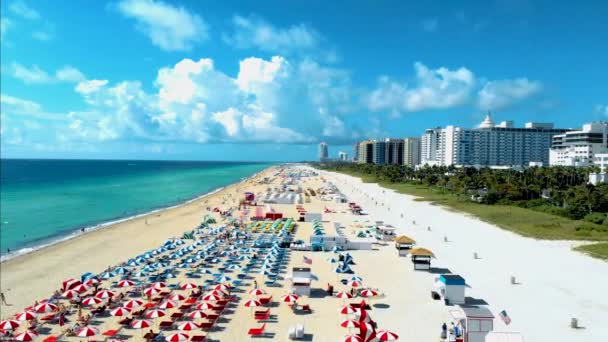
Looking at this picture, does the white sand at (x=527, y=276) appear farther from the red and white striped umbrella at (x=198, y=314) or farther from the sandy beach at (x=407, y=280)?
the red and white striped umbrella at (x=198, y=314)

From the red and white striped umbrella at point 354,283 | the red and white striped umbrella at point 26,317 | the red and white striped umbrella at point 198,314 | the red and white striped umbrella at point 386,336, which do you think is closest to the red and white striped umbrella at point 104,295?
the red and white striped umbrella at point 26,317

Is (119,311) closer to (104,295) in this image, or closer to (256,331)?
(104,295)

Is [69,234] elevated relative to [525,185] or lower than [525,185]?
lower

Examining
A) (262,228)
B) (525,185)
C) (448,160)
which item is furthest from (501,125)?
(262,228)

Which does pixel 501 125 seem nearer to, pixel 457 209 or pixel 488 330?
pixel 457 209

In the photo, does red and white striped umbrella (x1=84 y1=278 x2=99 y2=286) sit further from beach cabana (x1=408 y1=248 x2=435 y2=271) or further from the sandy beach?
beach cabana (x1=408 y1=248 x2=435 y2=271)

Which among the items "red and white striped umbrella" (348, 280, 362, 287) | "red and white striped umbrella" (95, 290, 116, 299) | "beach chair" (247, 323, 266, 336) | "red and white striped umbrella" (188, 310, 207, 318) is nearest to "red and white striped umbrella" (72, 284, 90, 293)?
"red and white striped umbrella" (95, 290, 116, 299)
